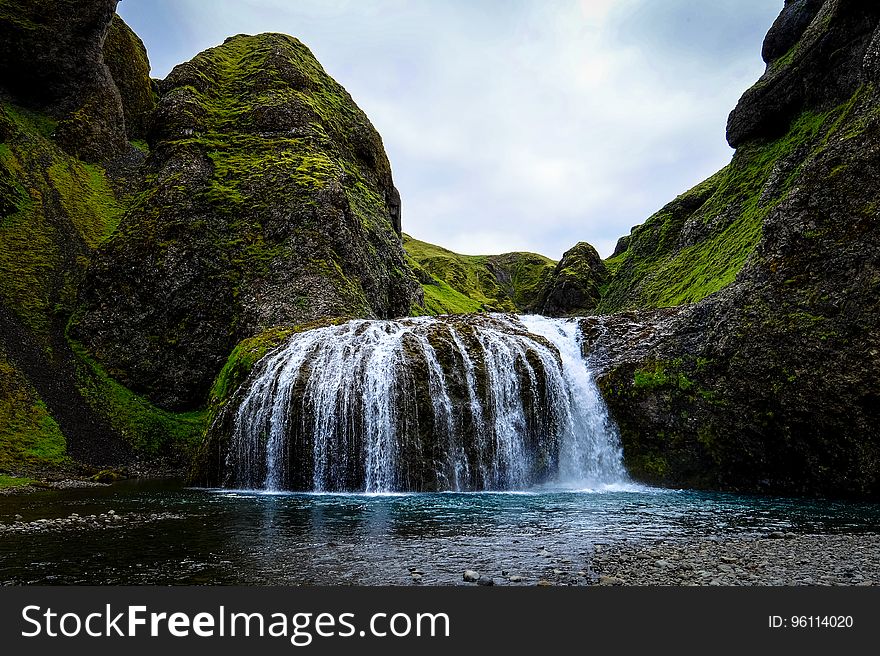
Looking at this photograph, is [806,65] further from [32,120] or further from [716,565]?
[32,120]

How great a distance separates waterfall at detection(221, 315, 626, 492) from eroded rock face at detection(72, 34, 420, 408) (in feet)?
58.1

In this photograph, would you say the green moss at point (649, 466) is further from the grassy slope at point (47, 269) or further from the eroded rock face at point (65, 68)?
the eroded rock face at point (65, 68)

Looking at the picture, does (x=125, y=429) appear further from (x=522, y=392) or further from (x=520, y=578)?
(x=520, y=578)

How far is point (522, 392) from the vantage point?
27.8m

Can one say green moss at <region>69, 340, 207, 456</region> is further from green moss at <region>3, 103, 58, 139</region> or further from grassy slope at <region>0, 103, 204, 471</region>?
green moss at <region>3, 103, 58, 139</region>

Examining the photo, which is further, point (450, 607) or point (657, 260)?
point (657, 260)

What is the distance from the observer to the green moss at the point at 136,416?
124 feet

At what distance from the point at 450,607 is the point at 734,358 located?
871 inches

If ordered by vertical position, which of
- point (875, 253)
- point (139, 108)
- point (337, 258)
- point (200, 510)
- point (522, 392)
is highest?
point (139, 108)

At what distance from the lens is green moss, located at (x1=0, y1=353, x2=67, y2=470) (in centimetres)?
2945

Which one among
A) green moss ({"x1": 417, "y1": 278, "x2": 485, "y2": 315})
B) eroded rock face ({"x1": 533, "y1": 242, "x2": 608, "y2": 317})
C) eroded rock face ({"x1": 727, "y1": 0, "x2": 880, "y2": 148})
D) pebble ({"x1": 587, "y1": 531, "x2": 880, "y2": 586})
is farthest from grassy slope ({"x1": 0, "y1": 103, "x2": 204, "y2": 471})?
eroded rock face ({"x1": 533, "y1": 242, "x2": 608, "y2": 317})

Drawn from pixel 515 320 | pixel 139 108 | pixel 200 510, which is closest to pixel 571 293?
pixel 515 320

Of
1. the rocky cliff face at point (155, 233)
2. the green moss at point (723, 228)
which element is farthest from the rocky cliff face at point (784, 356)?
the rocky cliff face at point (155, 233)

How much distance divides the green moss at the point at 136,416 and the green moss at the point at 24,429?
13.8 feet
